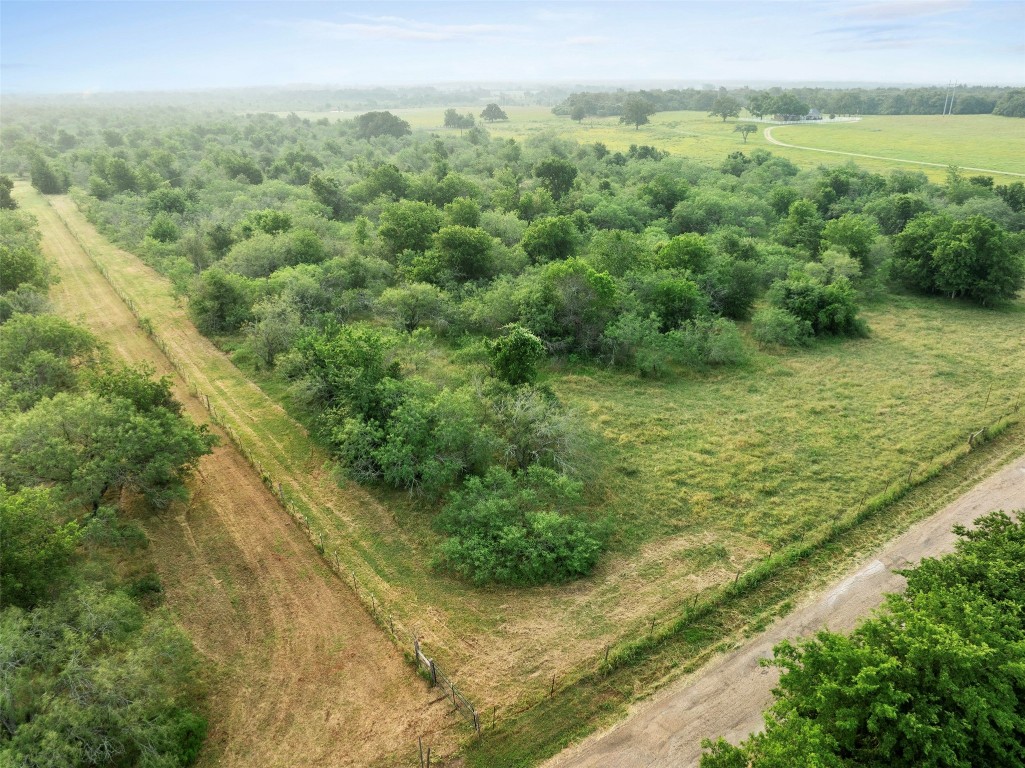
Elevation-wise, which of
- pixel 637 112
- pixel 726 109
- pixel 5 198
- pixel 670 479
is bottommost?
pixel 670 479

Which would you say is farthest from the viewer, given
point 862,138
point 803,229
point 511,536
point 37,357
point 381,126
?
point 381,126

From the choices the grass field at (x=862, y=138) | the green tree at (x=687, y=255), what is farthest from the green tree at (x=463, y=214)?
the grass field at (x=862, y=138)

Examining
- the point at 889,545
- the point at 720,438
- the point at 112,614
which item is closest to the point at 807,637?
the point at 889,545

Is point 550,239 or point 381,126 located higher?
point 381,126

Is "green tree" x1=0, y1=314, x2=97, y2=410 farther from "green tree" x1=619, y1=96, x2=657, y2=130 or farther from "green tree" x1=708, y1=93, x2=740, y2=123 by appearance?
"green tree" x1=708, y1=93, x2=740, y2=123

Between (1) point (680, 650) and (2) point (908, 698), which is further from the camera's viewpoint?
(1) point (680, 650)

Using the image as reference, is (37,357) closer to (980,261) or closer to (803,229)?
(803,229)

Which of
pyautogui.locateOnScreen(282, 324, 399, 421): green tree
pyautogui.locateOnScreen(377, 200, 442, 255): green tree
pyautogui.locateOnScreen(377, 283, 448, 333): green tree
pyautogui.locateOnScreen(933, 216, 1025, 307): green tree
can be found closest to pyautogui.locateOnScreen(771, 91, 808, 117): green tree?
pyautogui.locateOnScreen(933, 216, 1025, 307): green tree

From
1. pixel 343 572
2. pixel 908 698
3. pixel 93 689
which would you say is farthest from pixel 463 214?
pixel 908 698
